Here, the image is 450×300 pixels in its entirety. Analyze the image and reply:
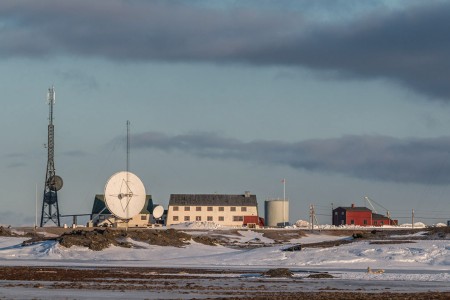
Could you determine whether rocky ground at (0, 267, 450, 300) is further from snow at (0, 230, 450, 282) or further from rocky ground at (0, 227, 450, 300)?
snow at (0, 230, 450, 282)

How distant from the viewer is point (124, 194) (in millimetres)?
163375

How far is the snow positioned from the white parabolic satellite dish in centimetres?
4792

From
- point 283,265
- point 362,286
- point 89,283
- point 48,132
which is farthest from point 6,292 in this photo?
point 48,132

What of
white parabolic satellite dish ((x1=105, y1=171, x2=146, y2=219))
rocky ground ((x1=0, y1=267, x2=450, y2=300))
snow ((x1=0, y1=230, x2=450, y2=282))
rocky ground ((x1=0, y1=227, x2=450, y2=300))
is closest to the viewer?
rocky ground ((x1=0, y1=267, x2=450, y2=300))

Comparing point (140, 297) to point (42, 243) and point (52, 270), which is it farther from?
point (42, 243)

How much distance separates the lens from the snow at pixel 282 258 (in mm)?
82688

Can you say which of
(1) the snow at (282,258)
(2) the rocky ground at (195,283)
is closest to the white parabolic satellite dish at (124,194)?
(1) the snow at (282,258)

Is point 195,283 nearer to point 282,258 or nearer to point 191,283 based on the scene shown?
point 191,283

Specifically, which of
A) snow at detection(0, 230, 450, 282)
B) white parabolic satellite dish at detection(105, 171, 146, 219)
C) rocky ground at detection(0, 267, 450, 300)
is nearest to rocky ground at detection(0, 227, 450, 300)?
rocky ground at detection(0, 267, 450, 300)

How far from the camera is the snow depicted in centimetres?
8269

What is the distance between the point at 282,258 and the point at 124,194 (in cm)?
7447

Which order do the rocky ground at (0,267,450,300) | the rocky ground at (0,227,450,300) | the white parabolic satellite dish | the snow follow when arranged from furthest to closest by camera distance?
the white parabolic satellite dish → the snow → the rocky ground at (0,227,450,300) → the rocky ground at (0,267,450,300)

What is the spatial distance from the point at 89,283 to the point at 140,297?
11430 millimetres

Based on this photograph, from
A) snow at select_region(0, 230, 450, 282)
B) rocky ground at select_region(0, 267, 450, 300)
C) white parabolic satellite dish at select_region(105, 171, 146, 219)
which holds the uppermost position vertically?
white parabolic satellite dish at select_region(105, 171, 146, 219)
